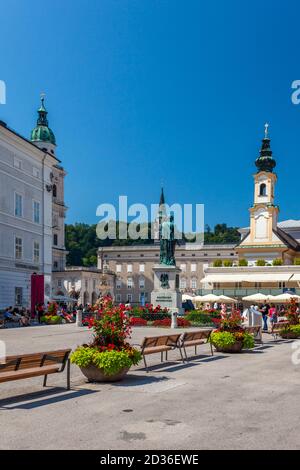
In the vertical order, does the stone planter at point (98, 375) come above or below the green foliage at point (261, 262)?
below

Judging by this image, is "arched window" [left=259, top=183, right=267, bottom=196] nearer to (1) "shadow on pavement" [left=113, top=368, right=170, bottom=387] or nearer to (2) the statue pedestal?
(2) the statue pedestal

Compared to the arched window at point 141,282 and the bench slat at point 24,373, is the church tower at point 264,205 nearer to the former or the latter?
the arched window at point 141,282

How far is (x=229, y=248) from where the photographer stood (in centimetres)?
10606

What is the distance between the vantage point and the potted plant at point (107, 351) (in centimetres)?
1171

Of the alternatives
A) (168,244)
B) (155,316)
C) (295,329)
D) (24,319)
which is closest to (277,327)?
(295,329)

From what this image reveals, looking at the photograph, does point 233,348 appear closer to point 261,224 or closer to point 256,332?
point 256,332

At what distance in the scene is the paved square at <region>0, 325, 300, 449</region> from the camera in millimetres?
7266

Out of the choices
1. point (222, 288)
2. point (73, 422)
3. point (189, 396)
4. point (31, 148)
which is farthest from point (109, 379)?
point (222, 288)

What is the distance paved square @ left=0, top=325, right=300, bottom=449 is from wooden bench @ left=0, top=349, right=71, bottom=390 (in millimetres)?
444

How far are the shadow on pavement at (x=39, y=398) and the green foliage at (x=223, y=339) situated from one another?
7675mm

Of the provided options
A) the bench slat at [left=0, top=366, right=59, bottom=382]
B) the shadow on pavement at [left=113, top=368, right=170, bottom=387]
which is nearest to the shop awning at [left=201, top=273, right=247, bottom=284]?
the shadow on pavement at [left=113, top=368, right=170, bottom=387]

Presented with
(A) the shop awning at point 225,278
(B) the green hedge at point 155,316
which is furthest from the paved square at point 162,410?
(A) the shop awning at point 225,278
